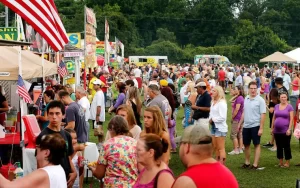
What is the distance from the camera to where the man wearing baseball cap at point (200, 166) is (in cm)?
422

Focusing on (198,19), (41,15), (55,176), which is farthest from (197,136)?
(198,19)

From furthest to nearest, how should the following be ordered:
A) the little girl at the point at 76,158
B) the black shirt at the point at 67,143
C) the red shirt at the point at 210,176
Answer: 1. the little girl at the point at 76,158
2. the black shirt at the point at 67,143
3. the red shirt at the point at 210,176

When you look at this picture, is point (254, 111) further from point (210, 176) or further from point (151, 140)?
point (210, 176)

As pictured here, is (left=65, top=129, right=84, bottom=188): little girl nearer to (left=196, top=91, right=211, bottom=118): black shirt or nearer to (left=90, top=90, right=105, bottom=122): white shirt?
(left=196, top=91, right=211, bottom=118): black shirt

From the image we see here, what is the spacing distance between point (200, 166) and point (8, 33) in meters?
11.6

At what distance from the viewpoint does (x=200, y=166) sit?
430 centimetres

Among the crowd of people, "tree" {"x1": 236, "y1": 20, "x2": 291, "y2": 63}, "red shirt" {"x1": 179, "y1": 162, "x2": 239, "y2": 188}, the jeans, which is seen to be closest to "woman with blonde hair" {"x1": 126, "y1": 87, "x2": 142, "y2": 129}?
the crowd of people

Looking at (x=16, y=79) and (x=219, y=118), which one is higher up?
(x=16, y=79)

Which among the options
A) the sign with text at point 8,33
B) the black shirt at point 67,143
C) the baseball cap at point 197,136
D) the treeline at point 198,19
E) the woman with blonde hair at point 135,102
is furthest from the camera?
the treeline at point 198,19

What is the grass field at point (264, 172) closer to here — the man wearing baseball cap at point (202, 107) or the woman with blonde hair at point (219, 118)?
the woman with blonde hair at point (219, 118)

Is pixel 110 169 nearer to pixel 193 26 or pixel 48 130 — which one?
pixel 48 130

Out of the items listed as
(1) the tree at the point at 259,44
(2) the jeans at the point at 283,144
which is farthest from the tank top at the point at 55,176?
(1) the tree at the point at 259,44

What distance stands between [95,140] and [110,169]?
10.1 metres

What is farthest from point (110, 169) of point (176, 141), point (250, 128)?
point (176, 141)
